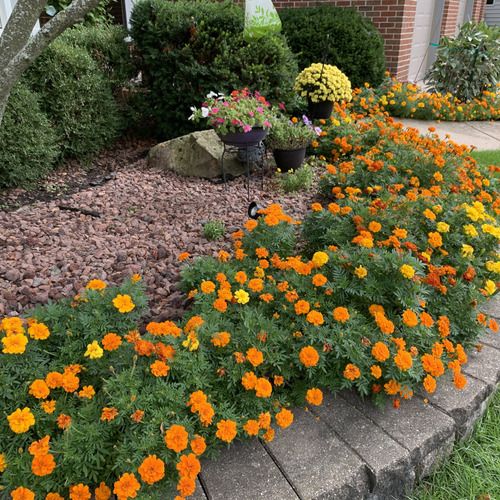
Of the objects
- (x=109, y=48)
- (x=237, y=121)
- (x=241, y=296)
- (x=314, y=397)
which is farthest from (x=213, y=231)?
(x=109, y=48)

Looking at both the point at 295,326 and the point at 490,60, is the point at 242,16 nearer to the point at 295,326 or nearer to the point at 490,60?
the point at 295,326

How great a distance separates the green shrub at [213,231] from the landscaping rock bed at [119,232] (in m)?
0.04

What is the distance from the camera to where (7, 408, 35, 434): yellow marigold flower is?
1.58 meters

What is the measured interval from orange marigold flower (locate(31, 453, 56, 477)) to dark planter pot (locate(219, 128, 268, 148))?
280 cm

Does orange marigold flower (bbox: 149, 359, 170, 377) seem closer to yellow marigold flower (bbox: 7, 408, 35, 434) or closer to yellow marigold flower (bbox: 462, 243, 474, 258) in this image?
yellow marigold flower (bbox: 7, 408, 35, 434)

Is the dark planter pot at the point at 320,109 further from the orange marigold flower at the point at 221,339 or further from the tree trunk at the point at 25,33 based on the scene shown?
the orange marigold flower at the point at 221,339

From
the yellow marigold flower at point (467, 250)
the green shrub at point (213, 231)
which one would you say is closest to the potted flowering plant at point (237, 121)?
the green shrub at point (213, 231)

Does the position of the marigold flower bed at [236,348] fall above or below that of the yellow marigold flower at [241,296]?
below

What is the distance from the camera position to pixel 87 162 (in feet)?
16.4

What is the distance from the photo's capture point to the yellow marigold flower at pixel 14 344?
5.71 ft

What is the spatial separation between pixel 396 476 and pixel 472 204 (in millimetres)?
1801

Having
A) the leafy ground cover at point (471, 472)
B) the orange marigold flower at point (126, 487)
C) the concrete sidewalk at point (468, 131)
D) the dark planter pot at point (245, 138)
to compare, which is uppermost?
the dark planter pot at point (245, 138)

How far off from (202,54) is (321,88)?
53.0 inches

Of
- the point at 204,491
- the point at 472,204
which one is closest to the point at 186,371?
the point at 204,491
